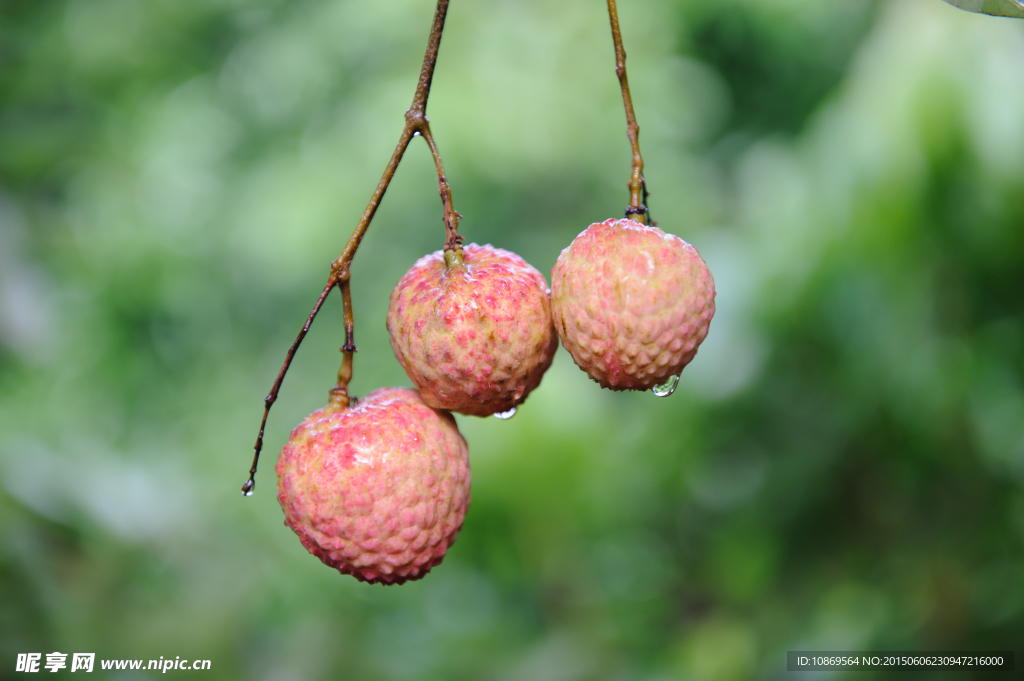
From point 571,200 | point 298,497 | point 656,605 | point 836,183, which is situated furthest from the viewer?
point 571,200

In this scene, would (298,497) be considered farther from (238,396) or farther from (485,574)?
(238,396)

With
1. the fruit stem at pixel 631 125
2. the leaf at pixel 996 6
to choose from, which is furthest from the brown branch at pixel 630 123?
the leaf at pixel 996 6

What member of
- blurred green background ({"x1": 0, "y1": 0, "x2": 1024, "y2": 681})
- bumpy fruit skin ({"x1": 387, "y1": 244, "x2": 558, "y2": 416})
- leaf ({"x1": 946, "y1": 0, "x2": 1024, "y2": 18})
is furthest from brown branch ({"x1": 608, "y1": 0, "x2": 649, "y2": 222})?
blurred green background ({"x1": 0, "y1": 0, "x2": 1024, "y2": 681})

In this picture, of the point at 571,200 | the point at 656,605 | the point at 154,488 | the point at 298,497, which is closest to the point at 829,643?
the point at 656,605

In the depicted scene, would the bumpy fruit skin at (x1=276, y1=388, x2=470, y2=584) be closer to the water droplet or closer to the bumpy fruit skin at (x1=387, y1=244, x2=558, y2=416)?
the bumpy fruit skin at (x1=387, y1=244, x2=558, y2=416)

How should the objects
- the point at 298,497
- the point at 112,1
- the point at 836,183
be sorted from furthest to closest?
the point at 112,1 → the point at 836,183 → the point at 298,497

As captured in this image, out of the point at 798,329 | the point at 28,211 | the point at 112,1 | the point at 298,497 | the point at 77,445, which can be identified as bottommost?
the point at 298,497

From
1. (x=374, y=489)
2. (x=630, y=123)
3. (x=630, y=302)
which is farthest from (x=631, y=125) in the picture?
(x=374, y=489)
